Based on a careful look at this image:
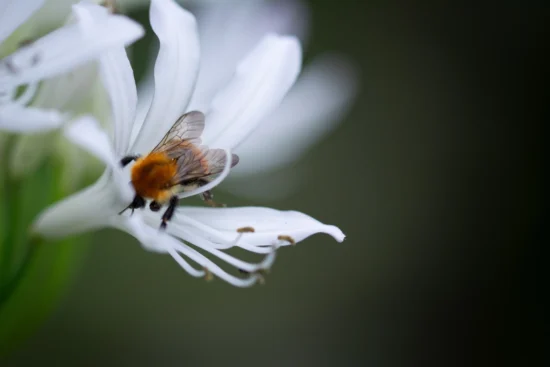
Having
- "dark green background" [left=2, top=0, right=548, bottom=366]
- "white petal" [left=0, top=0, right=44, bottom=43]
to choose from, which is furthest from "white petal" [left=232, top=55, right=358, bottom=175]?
"dark green background" [left=2, top=0, right=548, bottom=366]

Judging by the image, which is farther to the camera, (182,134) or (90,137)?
(182,134)

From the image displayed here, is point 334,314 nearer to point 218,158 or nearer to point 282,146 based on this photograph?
point 282,146

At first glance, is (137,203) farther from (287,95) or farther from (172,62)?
(287,95)

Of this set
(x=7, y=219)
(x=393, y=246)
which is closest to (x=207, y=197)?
(x=7, y=219)

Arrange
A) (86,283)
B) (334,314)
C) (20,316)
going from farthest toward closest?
(334,314) → (86,283) → (20,316)

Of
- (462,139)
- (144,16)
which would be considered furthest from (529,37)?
(144,16)
